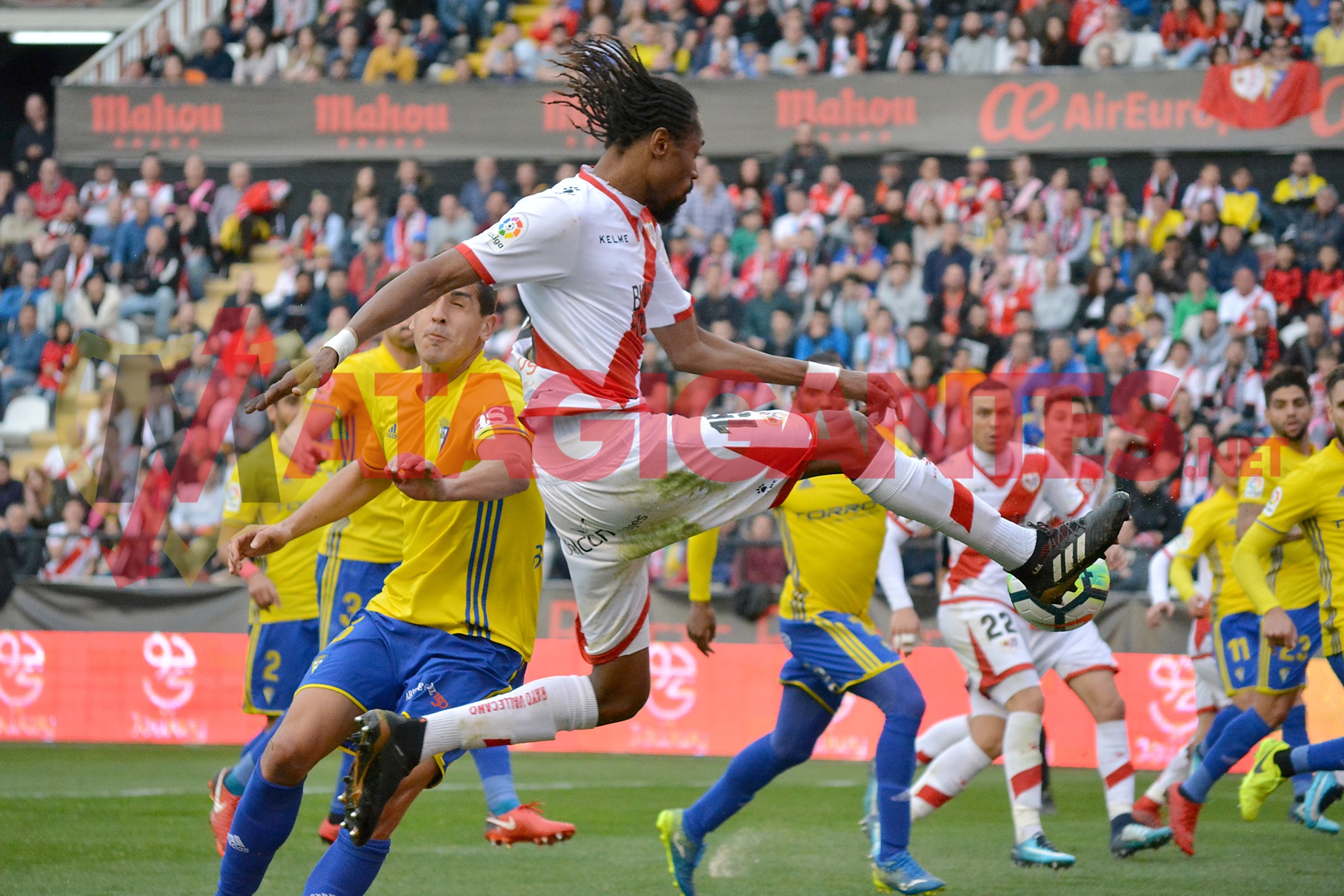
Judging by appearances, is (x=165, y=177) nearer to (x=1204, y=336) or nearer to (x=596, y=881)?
(x=1204, y=336)

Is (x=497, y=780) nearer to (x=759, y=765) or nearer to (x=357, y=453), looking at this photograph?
(x=759, y=765)

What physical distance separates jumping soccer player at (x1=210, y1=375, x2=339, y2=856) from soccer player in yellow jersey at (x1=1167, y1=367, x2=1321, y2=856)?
489cm

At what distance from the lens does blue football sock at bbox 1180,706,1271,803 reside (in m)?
8.25

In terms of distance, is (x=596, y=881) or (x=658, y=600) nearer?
(x=596, y=881)

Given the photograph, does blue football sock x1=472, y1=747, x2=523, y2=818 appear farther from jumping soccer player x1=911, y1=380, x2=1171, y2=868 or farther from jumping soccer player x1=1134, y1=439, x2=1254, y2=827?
jumping soccer player x1=1134, y1=439, x2=1254, y2=827

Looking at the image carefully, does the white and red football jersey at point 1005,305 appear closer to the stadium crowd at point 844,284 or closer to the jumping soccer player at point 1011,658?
the stadium crowd at point 844,284

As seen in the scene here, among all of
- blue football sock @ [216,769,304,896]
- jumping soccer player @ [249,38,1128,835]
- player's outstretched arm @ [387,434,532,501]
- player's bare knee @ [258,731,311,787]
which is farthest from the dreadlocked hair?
blue football sock @ [216,769,304,896]

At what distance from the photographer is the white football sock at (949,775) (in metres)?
8.38

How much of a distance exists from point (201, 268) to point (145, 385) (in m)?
3.57

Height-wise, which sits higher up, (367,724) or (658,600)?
(367,724)

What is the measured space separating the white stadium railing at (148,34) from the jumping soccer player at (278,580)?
15288 millimetres

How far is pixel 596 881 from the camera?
25.3 feet

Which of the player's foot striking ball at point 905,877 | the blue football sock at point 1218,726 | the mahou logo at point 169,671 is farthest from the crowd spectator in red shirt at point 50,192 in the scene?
the player's foot striking ball at point 905,877

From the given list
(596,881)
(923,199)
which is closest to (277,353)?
(923,199)
